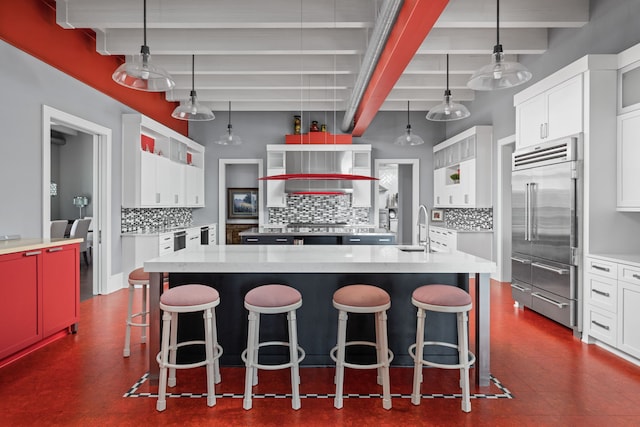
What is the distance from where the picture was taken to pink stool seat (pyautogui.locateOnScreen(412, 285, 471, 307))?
2.59m

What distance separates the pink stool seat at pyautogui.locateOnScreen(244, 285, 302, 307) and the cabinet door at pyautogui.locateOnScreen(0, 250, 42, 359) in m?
1.94

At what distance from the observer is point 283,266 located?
2.80m

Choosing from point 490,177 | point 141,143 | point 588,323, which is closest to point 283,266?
point 588,323

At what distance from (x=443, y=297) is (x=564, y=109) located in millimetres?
2712

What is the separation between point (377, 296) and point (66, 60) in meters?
4.51

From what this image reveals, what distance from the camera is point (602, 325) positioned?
356 cm

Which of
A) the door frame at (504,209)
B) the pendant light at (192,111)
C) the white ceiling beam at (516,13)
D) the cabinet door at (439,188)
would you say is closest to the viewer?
the white ceiling beam at (516,13)

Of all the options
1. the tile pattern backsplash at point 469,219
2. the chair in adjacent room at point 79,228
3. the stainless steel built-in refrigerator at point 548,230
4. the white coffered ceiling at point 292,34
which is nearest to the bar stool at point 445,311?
the stainless steel built-in refrigerator at point 548,230

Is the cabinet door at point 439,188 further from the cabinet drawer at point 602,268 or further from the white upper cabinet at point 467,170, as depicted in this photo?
the cabinet drawer at point 602,268

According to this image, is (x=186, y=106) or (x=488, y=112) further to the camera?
(x=488, y=112)

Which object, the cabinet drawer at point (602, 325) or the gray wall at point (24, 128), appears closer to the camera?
the cabinet drawer at point (602, 325)

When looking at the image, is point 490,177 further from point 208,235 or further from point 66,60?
point 66,60

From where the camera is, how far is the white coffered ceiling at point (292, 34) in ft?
13.8

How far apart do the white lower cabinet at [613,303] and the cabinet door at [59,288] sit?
15.9 feet
